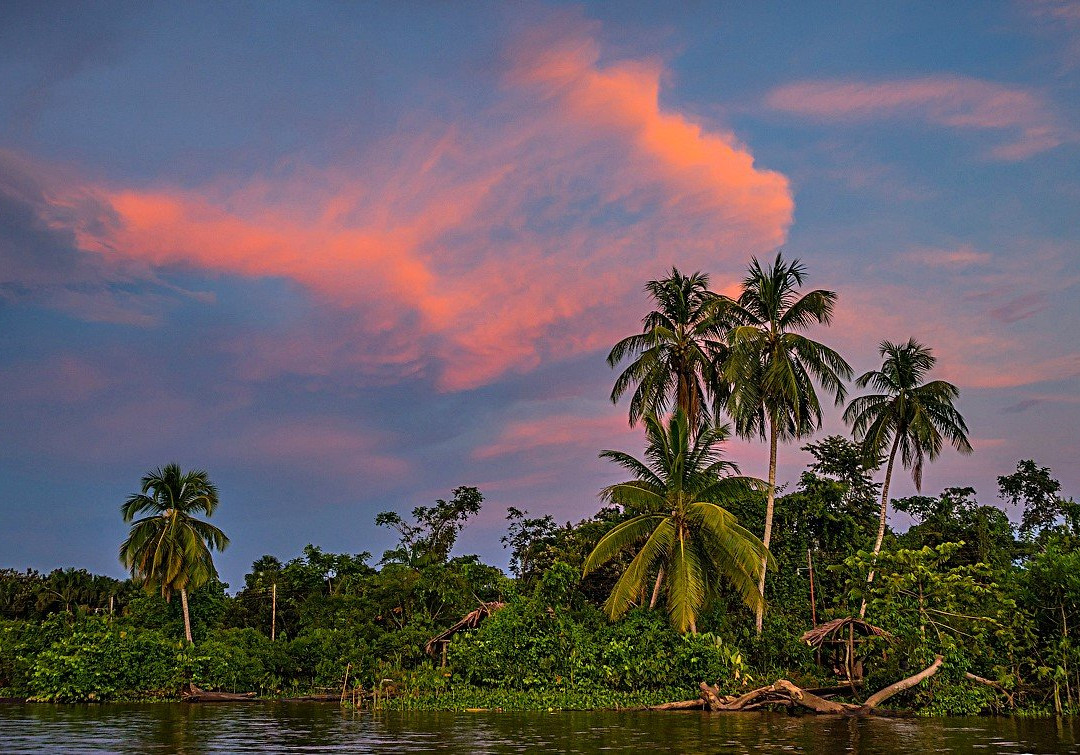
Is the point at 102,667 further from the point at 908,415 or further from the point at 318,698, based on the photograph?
the point at 908,415

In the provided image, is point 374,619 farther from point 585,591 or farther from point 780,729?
point 780,729

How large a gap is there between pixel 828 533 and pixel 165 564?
103ft

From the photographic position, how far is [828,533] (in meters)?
34.9

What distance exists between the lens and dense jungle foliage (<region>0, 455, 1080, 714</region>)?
25016 millimetres

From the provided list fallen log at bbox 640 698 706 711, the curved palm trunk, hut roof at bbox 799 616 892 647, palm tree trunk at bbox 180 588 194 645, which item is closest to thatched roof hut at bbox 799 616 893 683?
hut roof at bbox 799 616 892 647

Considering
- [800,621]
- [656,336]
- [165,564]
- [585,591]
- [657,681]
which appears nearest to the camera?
[657,681]

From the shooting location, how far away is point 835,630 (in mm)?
29453

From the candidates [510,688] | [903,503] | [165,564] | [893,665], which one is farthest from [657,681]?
[165,564]

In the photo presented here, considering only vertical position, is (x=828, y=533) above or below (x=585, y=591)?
above

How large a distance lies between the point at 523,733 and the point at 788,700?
9443 millimetres

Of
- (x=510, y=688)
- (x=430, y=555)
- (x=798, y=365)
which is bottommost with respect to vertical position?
(x=510, y=688)

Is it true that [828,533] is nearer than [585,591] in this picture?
Yes

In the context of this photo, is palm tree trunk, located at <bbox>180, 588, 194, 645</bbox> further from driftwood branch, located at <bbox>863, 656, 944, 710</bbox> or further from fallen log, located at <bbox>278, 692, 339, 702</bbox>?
driftwood branch, located at <bbox>863, 656, 944, 710</bbox>

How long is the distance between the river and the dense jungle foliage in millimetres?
2478
